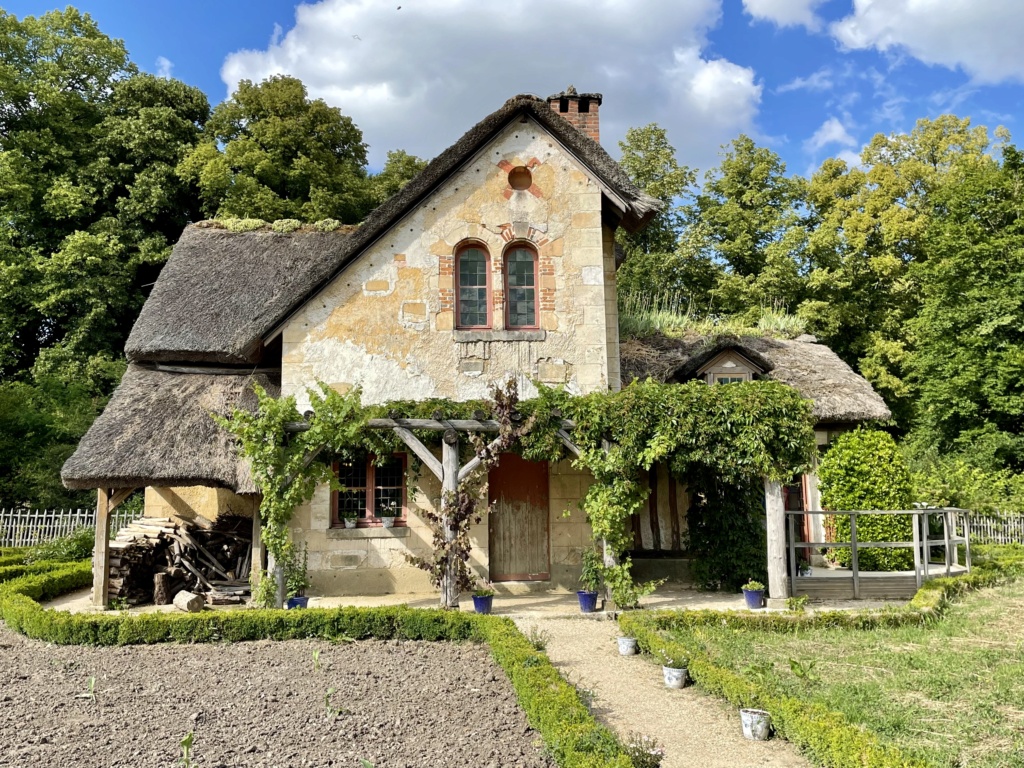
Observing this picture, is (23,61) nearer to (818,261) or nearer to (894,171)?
(818,261)

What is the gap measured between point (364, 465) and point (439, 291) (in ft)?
10.5

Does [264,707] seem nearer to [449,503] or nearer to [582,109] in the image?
[449,503]

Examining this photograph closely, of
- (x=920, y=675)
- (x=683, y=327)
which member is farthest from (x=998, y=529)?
(x=920, y=675)

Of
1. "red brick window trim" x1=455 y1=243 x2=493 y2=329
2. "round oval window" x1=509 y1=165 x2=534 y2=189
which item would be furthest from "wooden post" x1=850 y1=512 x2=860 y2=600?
"round oval window" x1=509 y1=165 x2=534 y2=189

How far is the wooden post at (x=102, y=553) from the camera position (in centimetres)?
1155

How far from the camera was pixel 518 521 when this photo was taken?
1264 cm

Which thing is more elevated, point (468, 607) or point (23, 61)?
point (23, 61)

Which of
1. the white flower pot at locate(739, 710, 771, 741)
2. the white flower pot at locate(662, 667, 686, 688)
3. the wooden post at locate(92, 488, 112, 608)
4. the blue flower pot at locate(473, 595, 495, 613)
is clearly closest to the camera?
the white flower pot at locate(739, 710, 771, 741)

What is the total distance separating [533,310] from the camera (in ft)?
41.0

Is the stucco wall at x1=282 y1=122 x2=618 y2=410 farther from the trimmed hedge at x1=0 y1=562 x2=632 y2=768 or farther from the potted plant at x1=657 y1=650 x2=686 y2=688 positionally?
the potted plant at x1=657 y1=650 x2=686 y2=688

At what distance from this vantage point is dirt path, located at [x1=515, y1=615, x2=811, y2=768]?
5520 millimetres

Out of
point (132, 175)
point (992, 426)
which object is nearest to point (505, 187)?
point (992, 426)

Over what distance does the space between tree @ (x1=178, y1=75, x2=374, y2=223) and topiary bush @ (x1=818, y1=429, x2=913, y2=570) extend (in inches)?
736

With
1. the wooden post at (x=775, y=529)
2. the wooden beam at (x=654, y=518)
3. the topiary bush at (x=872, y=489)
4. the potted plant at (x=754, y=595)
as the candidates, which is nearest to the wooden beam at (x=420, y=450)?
the potted plant at (x=754, y=595)
